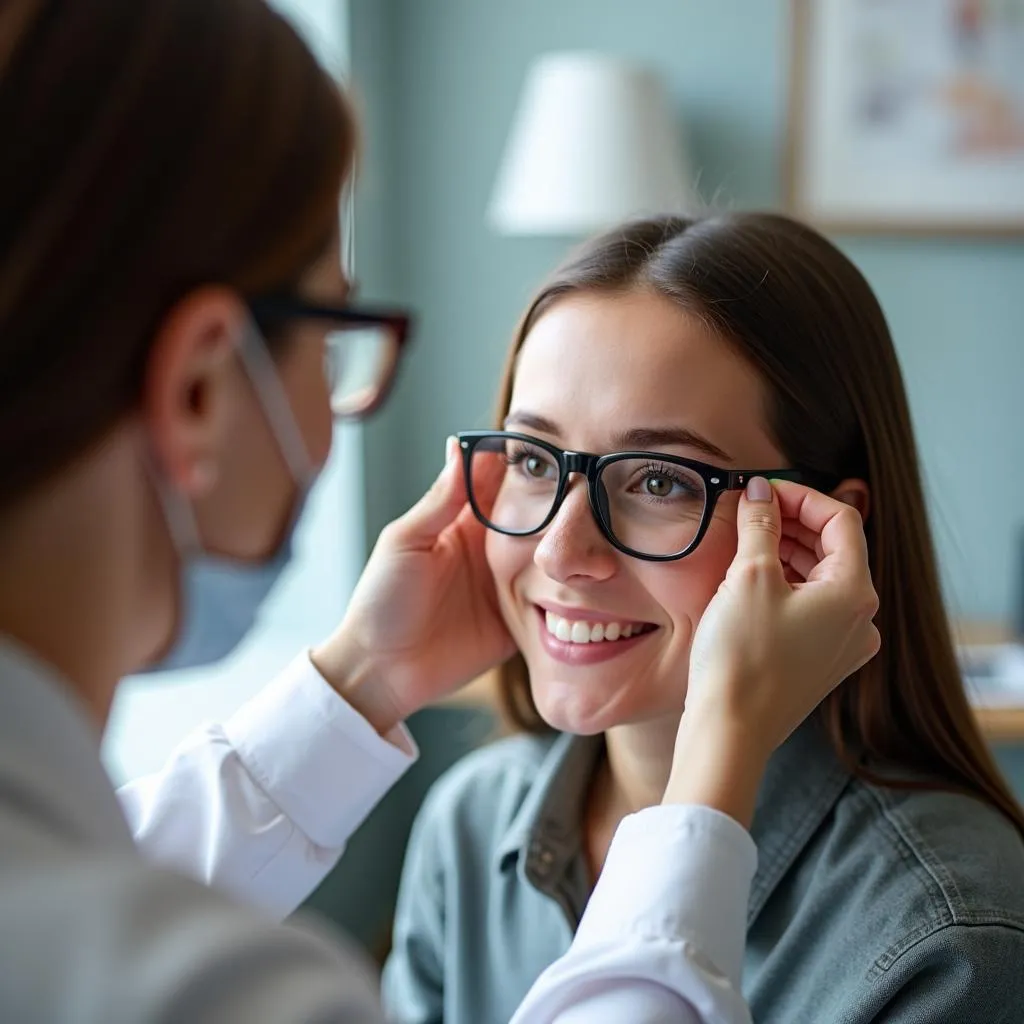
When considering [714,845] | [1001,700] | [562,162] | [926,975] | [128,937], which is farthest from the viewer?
[562,162]

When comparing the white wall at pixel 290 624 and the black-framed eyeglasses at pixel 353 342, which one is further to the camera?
the white wall at pixel 290 624

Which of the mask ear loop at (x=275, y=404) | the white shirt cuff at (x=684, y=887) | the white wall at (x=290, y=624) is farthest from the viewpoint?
the white wall at (x=290, y=624)

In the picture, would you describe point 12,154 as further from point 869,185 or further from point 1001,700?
point 869,185

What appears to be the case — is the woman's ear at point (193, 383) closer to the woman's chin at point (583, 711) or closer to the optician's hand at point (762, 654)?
the optician's hand at point (762, 654)

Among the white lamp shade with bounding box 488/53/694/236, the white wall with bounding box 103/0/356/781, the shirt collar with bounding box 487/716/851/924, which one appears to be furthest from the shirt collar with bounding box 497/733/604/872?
the white lamp shade with bounding box 488/53/694/236

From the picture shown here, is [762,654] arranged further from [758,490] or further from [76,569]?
[76,569]

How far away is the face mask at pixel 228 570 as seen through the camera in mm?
758

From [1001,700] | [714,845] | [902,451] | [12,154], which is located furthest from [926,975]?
[1001,700]

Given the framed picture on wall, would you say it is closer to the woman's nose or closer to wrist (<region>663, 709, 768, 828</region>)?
the woman's nose

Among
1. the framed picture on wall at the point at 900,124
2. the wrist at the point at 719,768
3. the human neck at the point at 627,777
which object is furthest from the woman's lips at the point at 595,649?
the framed picture on wall at the point at 900,124

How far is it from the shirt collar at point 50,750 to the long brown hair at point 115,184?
0.31 ft

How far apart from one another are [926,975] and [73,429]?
2.82ft

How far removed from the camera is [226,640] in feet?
2.97

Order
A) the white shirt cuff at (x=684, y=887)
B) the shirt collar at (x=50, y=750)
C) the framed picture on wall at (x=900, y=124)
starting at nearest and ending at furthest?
the shirt collar at (x=50, y=750) < the white shirt cuff at (x=684, y=887) < the framed picture on wall at (x=900, y=124)
